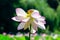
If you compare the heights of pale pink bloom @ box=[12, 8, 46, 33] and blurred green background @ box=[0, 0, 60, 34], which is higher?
Answer: pale pink bloom @ box=[12, 8, 46, 33]

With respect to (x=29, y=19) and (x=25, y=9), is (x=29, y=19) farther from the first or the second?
(x=25, y=9)

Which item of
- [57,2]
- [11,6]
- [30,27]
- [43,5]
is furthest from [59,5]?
[30,27]

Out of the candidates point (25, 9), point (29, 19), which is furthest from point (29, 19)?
point (25, 9)

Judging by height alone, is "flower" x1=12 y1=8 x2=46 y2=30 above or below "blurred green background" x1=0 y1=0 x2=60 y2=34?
above

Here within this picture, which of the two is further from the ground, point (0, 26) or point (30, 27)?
point (30, 27)

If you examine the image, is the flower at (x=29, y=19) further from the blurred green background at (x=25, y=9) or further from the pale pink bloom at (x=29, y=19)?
the blurred green background at (x=25, y=9)

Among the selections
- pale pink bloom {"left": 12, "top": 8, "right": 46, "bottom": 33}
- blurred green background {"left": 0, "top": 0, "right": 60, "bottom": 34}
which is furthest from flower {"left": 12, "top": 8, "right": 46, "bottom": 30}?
blurred green background {"left": 0, "top": 0, "right": 60, "bottom": 34}

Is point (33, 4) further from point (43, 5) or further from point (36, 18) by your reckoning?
point (36, 18)

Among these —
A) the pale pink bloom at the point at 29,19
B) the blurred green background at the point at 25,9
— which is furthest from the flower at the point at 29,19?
the blurred green background at the point at 25,9

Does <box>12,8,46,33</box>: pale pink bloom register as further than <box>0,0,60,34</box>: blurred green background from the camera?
No

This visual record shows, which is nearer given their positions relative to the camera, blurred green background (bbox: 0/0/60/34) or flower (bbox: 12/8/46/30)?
flower (bbox: 12/8/46/30)

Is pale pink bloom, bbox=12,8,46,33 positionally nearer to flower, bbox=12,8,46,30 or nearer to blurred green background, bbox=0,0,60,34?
flower, bbox=12,8,46,30
